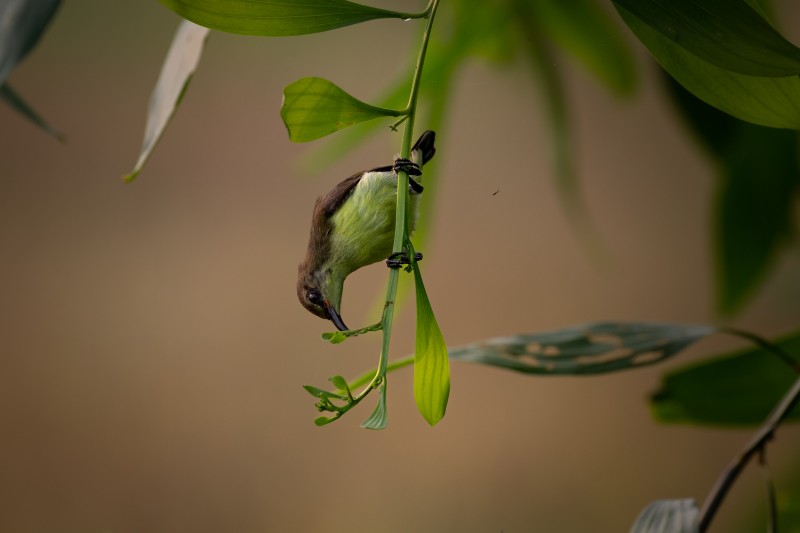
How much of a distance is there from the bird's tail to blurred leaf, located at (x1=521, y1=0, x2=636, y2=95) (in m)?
0.56

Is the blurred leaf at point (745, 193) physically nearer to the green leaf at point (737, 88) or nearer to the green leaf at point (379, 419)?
the green leaf at point (737, 88)

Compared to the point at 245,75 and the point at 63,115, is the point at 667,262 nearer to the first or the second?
the point at 245,75

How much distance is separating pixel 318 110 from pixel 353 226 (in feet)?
0.68

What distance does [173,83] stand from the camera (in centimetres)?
61

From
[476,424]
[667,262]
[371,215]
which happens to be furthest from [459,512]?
[371,215]

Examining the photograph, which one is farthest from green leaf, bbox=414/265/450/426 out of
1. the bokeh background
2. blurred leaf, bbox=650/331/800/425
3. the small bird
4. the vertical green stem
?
the bokeh background

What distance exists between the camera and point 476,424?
246 cm

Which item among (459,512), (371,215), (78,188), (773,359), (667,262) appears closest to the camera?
(371,215)

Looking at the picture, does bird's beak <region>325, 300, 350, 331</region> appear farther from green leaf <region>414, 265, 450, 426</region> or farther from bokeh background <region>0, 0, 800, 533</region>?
bokeh background <region>0, 0, 800, 533</region>

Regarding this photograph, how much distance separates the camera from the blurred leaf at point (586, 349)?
799mm

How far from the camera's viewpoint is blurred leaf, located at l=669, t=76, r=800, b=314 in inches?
47.2

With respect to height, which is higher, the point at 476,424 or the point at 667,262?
the point at 667,262

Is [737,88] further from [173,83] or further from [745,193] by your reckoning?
[745,193]

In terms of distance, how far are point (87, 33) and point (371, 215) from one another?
7.04 ft
